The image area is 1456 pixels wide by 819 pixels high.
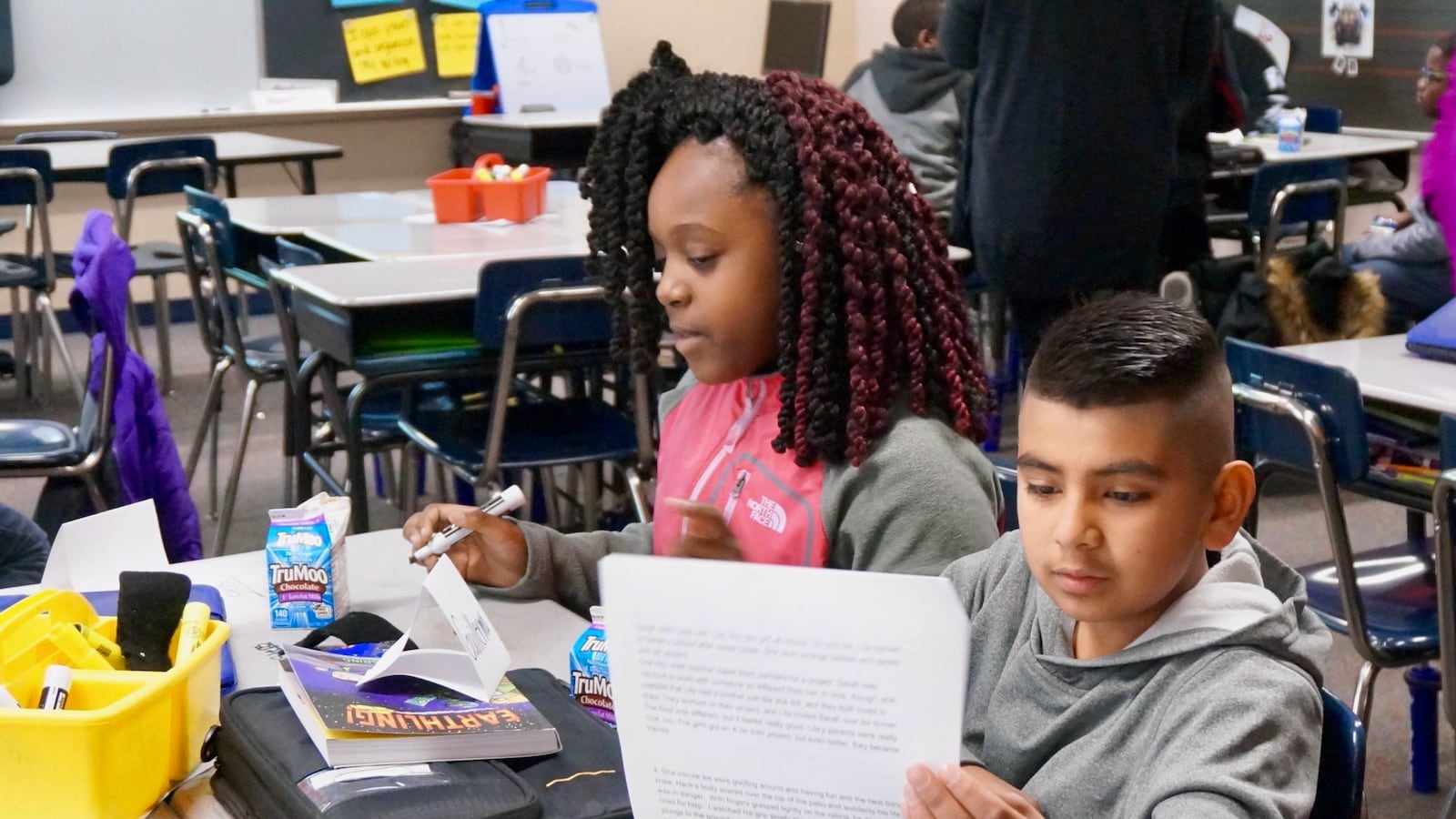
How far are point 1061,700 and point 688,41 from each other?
23.1 feet

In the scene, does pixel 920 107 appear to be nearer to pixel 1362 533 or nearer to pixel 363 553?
pixel 1362 533

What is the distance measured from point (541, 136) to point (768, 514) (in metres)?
3.89

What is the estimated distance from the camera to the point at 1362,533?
Result: 395cm

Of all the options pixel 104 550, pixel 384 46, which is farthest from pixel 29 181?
pixel 104 550

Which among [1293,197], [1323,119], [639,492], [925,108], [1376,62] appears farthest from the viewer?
Result: [1376,62]

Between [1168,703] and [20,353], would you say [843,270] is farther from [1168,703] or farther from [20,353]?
[20,353]

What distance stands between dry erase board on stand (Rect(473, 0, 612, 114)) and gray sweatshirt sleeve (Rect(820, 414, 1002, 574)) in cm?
430

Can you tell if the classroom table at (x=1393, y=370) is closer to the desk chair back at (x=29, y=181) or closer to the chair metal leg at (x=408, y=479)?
the chair metal leg at (x=408, y=479)

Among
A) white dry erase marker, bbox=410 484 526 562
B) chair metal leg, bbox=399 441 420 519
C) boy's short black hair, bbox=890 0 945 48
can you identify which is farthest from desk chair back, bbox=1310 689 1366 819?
boy's short black hair, bbox=890 0 945 48

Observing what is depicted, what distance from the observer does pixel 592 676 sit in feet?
4.14

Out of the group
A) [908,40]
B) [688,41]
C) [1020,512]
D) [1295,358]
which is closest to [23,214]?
[688,41]

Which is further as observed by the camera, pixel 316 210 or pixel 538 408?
pixel 316 210

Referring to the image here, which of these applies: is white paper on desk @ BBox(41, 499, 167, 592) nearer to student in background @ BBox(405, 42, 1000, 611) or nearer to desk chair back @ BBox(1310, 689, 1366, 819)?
student in background @ BBox(405, 42, 1000, 611)

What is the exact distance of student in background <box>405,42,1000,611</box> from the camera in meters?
1.40
